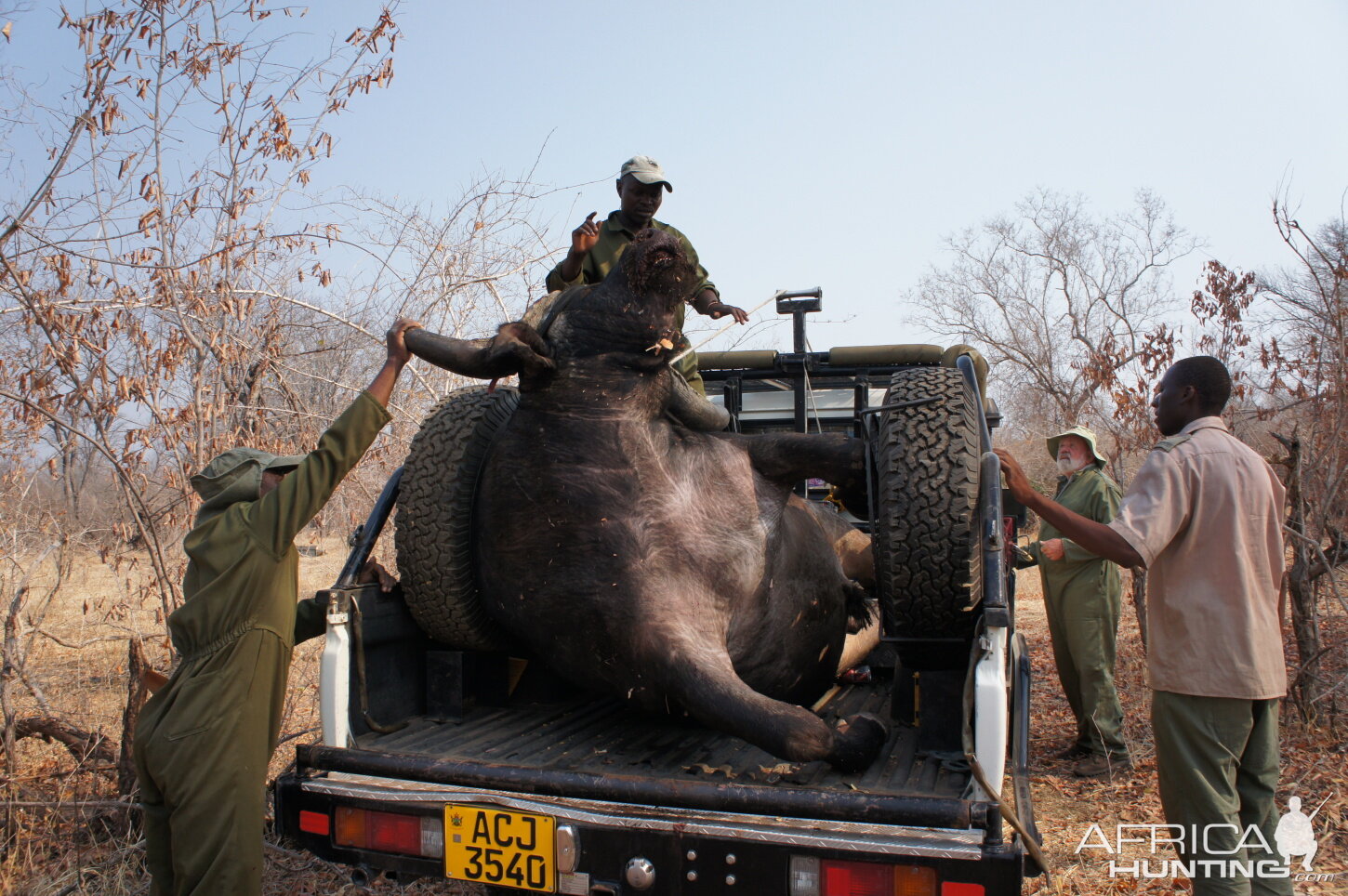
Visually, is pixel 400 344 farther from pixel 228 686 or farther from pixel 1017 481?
pixel 1017 481

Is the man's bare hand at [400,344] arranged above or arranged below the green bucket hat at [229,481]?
above

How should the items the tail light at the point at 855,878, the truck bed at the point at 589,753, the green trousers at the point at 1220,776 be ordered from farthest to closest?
the green trousers at the point at 1220,776 → the truck bed at the point at 589,753 → the tail light at the point at 855,878

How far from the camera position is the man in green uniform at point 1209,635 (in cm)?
315

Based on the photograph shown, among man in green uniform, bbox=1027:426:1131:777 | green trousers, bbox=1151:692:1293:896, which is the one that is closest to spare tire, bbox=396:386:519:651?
green trousers, bbox=1151:692:1293:896

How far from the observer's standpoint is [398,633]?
3.62 metres

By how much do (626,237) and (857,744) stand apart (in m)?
2.52

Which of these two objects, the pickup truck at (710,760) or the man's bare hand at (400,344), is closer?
the pickup truck at (710,760)

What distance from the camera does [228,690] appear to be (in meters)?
3.03

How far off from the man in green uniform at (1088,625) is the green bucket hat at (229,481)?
4.24 metres

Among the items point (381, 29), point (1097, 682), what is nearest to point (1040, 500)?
point (1097, 682)

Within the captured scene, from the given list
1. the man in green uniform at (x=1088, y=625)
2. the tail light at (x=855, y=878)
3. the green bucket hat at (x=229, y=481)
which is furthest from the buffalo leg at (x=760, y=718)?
the man in green uniform at (x=1088, y=625)

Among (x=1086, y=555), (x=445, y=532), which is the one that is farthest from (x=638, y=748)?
(x=1086, y=555)

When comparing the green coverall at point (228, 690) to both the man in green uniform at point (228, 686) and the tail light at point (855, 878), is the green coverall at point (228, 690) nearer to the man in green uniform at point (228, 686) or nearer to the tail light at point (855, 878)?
the man in green uniform at point (228, 686)

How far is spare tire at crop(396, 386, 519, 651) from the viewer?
351 centimetres
